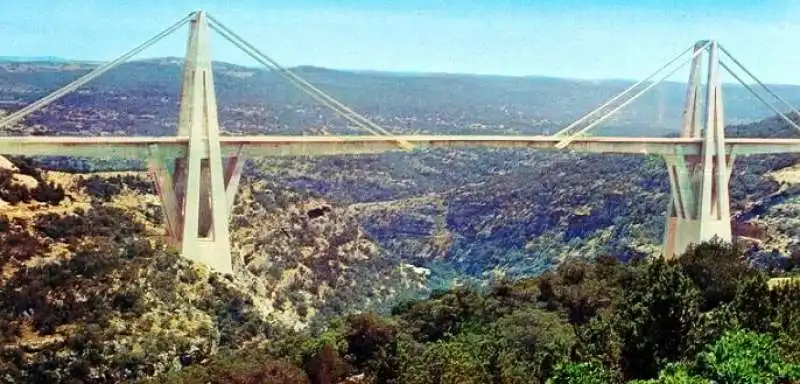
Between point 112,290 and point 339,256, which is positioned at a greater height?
point 112,290

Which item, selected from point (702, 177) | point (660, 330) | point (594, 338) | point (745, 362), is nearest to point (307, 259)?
point (702, 177)

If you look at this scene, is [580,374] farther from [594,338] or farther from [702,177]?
[702,177]

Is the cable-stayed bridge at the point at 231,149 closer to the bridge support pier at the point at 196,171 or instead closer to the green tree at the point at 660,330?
the bridge support pier at the point at 196,171

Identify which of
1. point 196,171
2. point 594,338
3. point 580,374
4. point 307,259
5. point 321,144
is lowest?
point 307,259

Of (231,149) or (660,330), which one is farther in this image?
(231,149)

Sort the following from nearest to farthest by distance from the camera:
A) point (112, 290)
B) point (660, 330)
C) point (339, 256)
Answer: point (660, 330) < point (112, 290) < point (339, 256)

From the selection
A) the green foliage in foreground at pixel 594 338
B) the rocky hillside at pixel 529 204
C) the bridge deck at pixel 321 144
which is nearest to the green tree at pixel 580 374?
the green foliage in foreground at pixel 594 338

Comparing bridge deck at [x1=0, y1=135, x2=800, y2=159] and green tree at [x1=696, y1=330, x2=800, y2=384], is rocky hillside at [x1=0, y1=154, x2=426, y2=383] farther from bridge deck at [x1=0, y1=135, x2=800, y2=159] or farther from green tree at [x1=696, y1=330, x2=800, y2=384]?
green tree at [x1=696, y1=330, x2=800, y2=384]
